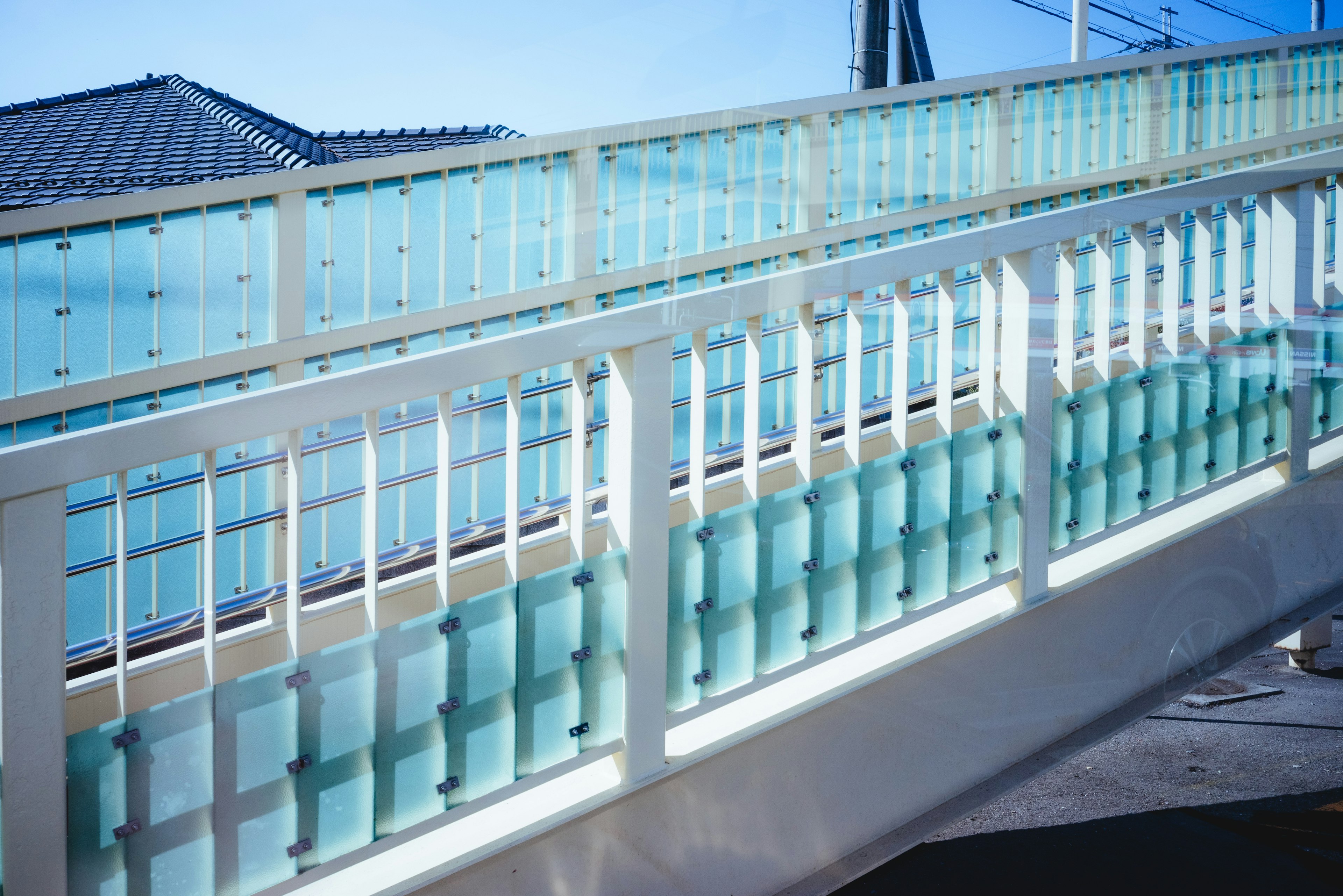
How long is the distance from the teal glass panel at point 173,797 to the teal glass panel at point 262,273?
1.78 m

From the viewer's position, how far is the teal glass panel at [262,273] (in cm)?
286

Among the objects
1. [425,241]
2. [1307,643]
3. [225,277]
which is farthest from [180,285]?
[1307,643]

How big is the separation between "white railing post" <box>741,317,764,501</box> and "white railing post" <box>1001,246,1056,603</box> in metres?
0.59

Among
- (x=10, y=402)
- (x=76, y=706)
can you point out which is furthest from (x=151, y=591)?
(x=76, y=706)

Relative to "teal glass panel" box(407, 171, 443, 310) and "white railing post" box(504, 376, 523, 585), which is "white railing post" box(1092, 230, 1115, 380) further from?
"teal glass panel" box(407, 171, 443, 310)

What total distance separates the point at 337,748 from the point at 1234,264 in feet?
6.53

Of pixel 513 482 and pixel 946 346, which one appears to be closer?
pixel 513 482

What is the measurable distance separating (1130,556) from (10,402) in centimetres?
284

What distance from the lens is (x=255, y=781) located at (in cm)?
139

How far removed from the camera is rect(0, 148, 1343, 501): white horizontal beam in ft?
3.99

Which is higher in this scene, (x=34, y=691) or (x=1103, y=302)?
(x=1103, y=302)

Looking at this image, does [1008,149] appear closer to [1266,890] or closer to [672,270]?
[672,270]

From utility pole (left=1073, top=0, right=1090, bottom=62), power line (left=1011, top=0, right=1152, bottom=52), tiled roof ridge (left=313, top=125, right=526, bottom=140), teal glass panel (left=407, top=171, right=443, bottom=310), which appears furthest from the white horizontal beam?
teal glass panel (left=407, top=171, right=443, bottom=310)

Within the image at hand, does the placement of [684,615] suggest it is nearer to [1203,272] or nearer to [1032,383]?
[1032,383]
